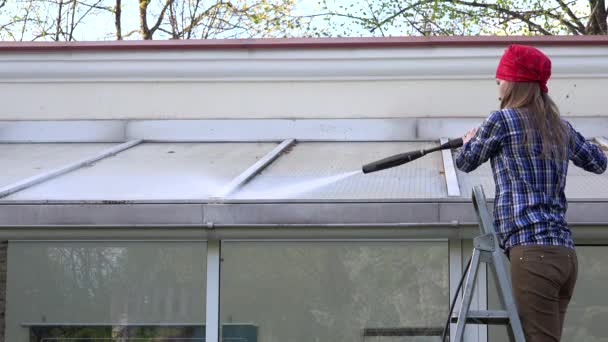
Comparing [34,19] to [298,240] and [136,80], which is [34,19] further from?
[298,240]

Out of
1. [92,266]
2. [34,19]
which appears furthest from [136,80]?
[34,19]

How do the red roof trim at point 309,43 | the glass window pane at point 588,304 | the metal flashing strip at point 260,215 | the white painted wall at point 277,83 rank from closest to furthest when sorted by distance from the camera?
the metal flashing strip at point 260,215, the glass window pane at point 588,304, the red roof trim at point 309,43, the white painted wall at point 277,83

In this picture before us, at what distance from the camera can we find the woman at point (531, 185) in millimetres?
3764

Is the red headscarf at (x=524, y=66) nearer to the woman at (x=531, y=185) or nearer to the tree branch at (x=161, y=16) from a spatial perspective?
the woman at (x=531, y=185)

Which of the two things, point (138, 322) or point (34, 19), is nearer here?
point (138, 322)

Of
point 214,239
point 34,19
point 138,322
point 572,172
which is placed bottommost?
point 138,322

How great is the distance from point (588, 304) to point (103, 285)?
2429 millimetres

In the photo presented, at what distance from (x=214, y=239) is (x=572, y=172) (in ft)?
6.17

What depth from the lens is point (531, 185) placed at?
151 inches

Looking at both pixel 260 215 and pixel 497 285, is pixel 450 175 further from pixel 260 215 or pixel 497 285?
pixel 497 285

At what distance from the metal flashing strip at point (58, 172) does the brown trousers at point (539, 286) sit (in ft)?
9.12

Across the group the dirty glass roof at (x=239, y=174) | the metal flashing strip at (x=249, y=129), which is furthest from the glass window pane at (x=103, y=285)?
the metal flashing strip at (x=249, y=129)

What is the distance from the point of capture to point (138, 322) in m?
5.67

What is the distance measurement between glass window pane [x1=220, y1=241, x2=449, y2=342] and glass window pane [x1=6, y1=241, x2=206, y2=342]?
21cm
